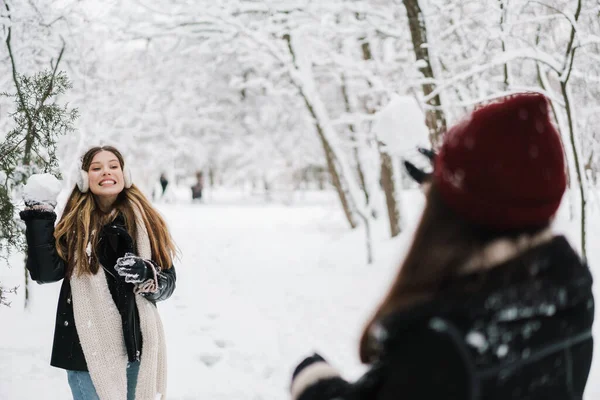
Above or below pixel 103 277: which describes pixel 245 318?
below

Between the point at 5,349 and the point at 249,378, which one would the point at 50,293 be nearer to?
the point at 5,349

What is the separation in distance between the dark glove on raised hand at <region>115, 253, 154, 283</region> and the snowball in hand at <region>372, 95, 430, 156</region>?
132 centimetres

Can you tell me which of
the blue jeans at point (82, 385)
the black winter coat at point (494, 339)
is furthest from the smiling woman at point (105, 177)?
the black winter coat at point (494, 339)

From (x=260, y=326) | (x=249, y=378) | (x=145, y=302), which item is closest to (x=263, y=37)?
(x=260, y=326)

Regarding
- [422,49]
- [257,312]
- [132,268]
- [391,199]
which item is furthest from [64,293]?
[391,199]

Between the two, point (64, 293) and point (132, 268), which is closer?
point (132, 268)

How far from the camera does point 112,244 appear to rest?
2.33 meters

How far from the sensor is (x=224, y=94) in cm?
2095

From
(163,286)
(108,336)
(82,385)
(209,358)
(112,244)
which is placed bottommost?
(209,358)

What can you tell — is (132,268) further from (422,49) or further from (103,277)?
(422,49)

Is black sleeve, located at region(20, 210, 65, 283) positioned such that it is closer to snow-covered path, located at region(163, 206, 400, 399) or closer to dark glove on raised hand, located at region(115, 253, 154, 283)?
dark glove on raised hand, located at region(115, 253, 154, 283)

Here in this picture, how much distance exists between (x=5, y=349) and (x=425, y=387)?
435cm

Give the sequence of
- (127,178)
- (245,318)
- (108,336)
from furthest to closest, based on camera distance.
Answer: (245,318), (127,178), (108,336)

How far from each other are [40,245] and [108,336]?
0.52 m
